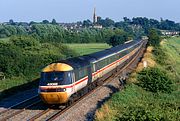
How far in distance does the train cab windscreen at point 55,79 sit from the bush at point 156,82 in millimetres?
9470

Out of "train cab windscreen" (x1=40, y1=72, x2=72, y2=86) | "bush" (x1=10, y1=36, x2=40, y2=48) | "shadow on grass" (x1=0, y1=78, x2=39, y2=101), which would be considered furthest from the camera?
"bush" (x1=10, y1=36, x2=40, y2=48)

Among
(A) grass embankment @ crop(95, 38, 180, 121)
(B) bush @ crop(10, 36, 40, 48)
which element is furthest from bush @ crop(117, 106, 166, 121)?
(B) bush @ crop(10, 36, 40, 48)

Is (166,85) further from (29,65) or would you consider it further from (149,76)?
(29,65)

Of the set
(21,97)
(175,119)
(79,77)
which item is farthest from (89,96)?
(175,119)

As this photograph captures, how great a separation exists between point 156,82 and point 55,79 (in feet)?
34.5

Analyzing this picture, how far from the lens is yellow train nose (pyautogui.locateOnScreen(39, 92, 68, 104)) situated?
73.4 ft

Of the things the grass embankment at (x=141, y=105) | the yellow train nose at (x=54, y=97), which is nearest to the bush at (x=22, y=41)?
the grass embankment at (x=141, y=105)

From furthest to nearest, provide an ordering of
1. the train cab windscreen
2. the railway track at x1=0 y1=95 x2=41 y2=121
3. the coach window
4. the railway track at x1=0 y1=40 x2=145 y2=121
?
Result: the coach window, the train cab windscreen, the railway track at x1=0 y1=95 x2=41 y2=121, the railway track at x1=0 y1=40 x2=145 y2=121

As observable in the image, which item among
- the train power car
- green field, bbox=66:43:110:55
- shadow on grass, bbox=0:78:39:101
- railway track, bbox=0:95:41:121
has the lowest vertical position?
green field, bbox=66:43:110:55

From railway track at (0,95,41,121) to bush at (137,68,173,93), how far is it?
8.14m

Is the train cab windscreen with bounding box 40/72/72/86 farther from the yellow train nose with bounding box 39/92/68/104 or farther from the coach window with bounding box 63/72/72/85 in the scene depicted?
the yellow train nose with bounding box 39/92/68/104

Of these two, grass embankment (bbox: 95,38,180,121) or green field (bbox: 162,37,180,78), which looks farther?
green field (bbox: 162,37,180,78)

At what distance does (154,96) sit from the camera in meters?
28.1

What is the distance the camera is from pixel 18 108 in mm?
24250
